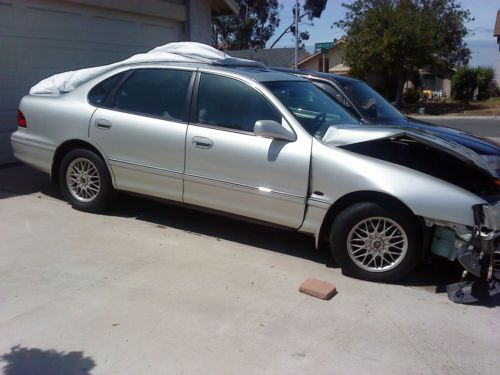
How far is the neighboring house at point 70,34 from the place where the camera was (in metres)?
8.06

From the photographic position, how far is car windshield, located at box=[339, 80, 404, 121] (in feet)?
24.7

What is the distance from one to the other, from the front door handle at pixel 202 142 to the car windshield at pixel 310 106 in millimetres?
761

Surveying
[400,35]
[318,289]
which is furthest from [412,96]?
[318,289]

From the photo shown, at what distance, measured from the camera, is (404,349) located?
3451 mm

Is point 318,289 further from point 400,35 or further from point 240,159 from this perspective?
point 400,35

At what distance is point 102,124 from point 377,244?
3030mm

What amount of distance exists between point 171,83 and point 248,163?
4.34ft

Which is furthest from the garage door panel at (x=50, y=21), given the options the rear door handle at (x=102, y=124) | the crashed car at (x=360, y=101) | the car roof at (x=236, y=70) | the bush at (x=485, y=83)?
the bush at (x=485, y=83)

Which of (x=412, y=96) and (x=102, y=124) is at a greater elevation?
(x=412, y=96)

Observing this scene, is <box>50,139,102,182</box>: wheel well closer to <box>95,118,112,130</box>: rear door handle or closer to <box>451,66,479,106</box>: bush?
<box>95,118,112,130</box>: rear door handle

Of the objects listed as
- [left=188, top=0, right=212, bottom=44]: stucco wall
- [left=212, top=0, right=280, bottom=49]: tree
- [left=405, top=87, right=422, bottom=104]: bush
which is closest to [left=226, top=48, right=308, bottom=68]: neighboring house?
[left=212, top=0, right=280, bottom=49]: tree

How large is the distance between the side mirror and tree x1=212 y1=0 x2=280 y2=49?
42.8m

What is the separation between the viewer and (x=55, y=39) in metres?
8.68

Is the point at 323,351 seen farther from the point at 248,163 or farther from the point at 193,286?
the point at 248,163
